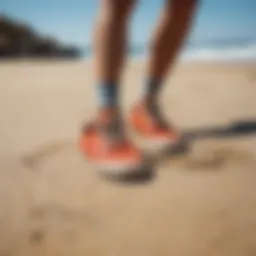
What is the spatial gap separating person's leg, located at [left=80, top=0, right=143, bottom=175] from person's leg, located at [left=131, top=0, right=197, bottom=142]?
4cm

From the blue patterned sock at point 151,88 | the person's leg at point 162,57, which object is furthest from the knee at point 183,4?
the blue patterned sock at point 151,88

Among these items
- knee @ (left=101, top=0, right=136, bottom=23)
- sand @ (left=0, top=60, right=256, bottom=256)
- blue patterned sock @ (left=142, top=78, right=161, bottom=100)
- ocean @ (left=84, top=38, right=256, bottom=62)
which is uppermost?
knee @ (left=101, top=0, right=136, bottom=23)

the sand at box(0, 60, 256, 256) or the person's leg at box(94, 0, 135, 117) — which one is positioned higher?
the person's leg at box(94, 0, 135, 117)

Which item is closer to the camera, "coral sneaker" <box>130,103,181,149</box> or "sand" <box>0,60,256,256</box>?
"sand" <box>0,60,256,256</box>

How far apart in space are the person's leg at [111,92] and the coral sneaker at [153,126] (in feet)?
0.11

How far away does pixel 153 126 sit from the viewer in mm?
860

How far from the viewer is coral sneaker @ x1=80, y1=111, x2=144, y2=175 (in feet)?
2.52

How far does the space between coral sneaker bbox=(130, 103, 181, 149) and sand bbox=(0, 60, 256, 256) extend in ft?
0.05

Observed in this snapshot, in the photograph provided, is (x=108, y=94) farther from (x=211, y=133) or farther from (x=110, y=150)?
(x=211, y=133)

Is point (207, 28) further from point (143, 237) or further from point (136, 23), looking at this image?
point (143, 237)

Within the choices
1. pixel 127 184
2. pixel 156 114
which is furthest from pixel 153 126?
pixel 127 184

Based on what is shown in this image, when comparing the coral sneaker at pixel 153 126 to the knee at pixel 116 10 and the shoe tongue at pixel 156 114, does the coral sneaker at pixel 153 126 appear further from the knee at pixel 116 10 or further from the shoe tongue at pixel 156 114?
the knee at pixel 116 10

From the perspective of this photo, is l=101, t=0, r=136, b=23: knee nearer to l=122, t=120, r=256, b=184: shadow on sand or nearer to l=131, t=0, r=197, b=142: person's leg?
l=131, t=0, r=197, b=142: person's leg

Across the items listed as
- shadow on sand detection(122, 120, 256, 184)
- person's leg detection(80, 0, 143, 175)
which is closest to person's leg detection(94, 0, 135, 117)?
person's leg detection(80, 0, 143, 175)
